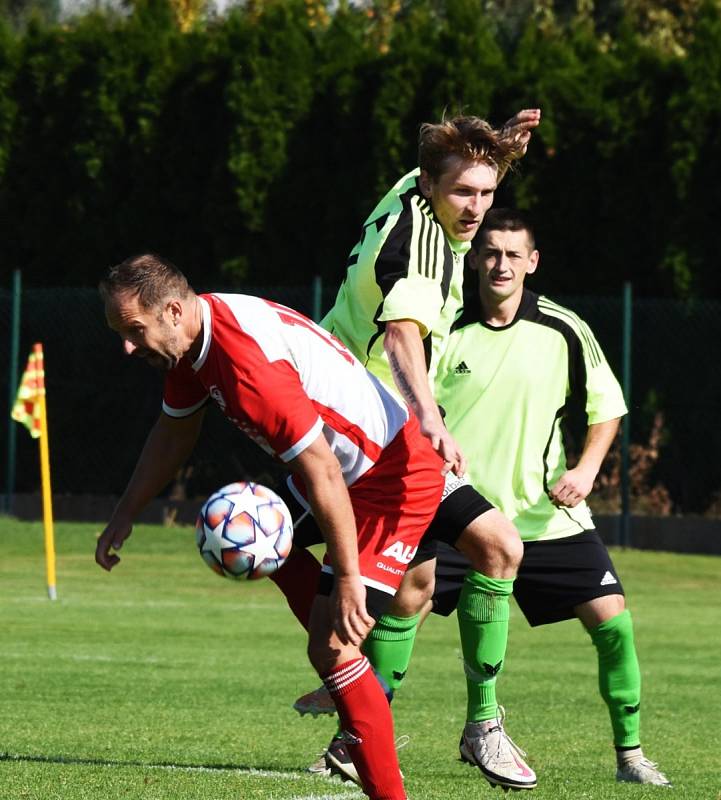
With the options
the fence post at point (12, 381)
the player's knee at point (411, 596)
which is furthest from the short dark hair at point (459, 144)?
the fence post at point (12, 381)

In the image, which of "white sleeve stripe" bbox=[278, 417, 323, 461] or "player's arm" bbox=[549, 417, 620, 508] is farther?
"player's arm" bbox=[549, 417, 620, 508]

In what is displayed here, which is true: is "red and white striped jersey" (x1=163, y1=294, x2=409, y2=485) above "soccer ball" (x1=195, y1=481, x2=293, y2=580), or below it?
above

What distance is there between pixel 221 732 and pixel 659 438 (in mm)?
11566

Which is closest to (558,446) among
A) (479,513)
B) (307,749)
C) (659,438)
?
(479,513)

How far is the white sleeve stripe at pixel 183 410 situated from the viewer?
6.21 meters

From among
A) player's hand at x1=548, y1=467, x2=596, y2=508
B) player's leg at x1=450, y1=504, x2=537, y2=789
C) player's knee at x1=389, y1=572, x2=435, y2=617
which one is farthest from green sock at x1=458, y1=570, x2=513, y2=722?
player's hand at x1=548, y1=467, x2=596, y2=508

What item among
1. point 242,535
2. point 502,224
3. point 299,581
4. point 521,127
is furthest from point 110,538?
point 502,224

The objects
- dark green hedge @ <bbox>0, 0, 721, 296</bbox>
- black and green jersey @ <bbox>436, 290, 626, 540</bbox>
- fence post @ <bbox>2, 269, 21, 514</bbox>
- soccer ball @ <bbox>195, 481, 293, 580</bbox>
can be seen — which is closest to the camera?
soccer ball @ <bbox>195, 481, 293, 580</bbox>

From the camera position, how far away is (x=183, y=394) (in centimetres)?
618

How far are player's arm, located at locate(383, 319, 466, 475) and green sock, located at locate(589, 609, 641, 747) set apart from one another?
160cm

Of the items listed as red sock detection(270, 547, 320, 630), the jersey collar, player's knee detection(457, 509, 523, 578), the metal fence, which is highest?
the jersey collar

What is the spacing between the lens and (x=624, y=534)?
18.8 metres

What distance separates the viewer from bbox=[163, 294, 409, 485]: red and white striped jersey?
208 inches

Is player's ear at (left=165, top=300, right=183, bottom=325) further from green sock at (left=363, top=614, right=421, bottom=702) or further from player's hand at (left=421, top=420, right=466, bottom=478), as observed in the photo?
green sock at (left=363, top=614, right=421, bottom=702)
